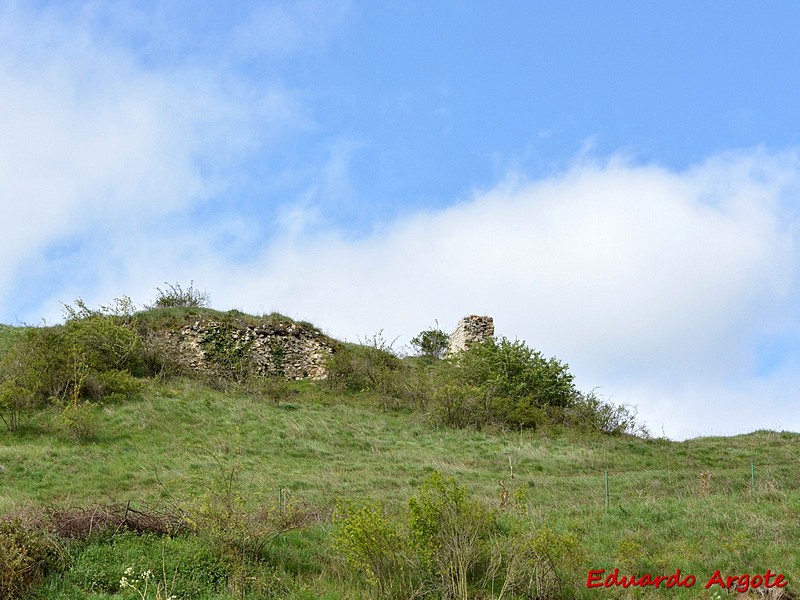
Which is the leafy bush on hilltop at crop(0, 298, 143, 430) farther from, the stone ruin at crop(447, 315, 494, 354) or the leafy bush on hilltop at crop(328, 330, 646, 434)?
the stone ruin at crop(447, 315, 494, 354)

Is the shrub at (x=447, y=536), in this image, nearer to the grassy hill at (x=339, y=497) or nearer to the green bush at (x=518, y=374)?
the grassy hill at (x=339, y=497)

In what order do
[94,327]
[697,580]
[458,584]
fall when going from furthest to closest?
[94,327] < [697,580] < [458,584]

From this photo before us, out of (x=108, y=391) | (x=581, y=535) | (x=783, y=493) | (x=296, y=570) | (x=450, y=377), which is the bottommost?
(x=296, y=570)

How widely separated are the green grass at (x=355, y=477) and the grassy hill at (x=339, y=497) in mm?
41

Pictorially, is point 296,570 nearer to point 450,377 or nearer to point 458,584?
point 458,584

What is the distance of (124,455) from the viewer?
17109 mm

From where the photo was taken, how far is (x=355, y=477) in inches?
626

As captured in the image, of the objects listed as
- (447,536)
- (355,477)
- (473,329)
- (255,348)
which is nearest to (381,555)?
(447,536)

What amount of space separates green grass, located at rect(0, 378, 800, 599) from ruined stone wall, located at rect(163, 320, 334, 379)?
228 centimetres

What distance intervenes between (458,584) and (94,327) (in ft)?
68.7

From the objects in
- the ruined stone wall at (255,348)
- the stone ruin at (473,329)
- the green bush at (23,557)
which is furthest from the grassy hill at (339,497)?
the stone ruin at (473,329)

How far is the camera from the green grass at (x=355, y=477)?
29.2ft

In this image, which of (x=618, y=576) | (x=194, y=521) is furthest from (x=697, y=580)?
(x=194, y=521)

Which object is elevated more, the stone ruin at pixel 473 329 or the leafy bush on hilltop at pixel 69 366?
the stone ruin at pixel 473 329
